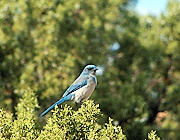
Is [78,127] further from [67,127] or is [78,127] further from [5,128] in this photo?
[5,128]

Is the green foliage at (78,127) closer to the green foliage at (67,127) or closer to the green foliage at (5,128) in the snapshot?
the green foliage at (67,127)

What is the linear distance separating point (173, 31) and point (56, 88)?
4149 mm

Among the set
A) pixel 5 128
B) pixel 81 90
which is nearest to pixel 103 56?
pixel 81 90

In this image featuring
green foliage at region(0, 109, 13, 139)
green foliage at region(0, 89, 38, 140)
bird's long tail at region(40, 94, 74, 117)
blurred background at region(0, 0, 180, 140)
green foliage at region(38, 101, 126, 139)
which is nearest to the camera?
green foliage at region(38, 101, 126, 139)

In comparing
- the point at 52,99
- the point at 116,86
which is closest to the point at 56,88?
the point at 52,99

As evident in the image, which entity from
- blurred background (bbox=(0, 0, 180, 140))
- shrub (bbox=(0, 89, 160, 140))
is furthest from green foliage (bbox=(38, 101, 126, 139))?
blurred background (bbox=(0, 0, 180, 140))

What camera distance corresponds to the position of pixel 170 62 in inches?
558

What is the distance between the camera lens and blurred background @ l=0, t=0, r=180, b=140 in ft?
40.3

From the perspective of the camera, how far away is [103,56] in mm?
13617

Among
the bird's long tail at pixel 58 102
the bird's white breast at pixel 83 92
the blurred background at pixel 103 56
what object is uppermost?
the blurred background at pixel 103 56

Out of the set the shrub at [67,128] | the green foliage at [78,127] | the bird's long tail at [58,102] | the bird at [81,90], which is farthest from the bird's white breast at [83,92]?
the green foliage at [78,127]

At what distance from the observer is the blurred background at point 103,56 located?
12281 mm

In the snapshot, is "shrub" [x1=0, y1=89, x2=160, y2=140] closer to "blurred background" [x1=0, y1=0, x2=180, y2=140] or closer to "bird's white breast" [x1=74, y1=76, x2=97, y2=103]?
"bird's white breast" [x1=74, y1=76, x2=97, y2=103]

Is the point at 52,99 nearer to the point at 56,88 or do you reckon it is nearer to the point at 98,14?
the point at 56,88
